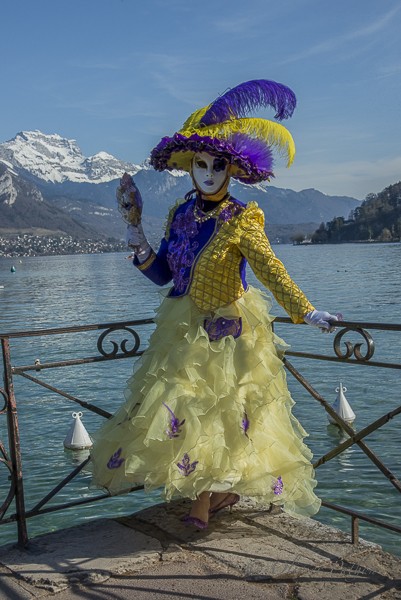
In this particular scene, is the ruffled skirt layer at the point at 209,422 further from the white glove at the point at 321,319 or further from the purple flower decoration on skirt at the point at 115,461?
the white glove at the point at 321,319

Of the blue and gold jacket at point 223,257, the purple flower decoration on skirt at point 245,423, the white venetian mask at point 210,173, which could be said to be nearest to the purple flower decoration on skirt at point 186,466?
the purple flower decoration on skirt at point 245,423

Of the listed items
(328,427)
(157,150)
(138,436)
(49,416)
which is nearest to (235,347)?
(138,436)

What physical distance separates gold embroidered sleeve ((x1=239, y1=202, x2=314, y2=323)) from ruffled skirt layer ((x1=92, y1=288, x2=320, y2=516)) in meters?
0.28

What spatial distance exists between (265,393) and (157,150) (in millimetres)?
1428

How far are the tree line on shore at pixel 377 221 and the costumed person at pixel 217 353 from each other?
135755 mm

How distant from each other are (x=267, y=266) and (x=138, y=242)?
2.94 ft

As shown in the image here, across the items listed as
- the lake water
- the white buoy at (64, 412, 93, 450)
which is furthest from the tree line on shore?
the white buoy at (64, 412, 93, 450)

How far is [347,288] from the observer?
39.8 metres

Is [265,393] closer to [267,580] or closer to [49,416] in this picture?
[267,580]

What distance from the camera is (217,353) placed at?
135 inches

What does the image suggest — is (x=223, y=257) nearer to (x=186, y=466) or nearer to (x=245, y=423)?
(x=245, y=423)

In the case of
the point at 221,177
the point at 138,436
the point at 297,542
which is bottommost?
the point at 297,542

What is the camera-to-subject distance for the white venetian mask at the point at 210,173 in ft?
12.1

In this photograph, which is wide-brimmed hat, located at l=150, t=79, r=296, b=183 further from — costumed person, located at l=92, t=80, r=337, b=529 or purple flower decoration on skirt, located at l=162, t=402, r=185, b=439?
purple flower decoration on skirt, located at l=162, t=402, r=185, b=439
